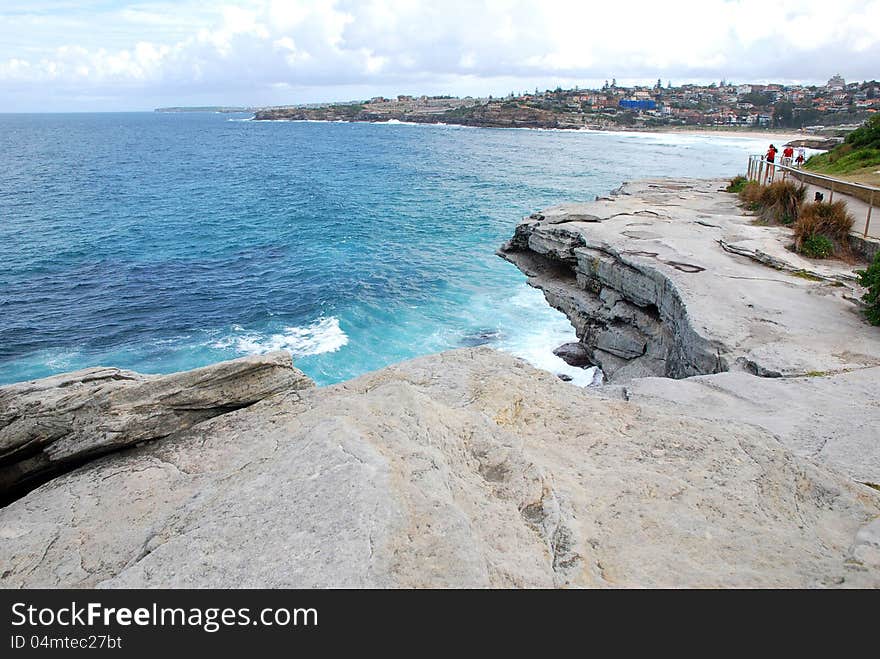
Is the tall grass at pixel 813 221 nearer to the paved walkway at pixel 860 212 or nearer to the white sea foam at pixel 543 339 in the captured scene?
the paved walkway at pixel 860 212

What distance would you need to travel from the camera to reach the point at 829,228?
16.9m

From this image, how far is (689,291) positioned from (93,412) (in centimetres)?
1216

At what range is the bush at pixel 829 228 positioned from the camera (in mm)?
16672

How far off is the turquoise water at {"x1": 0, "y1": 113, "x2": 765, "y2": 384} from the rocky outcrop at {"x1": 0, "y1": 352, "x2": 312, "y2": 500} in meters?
10.3

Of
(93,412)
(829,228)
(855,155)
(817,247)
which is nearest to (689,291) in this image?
(817,247)

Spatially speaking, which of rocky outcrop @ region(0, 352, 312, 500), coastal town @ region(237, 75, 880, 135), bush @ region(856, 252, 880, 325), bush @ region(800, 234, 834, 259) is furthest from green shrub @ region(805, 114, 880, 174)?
coastal town @ region(237, 75, 880, 135)

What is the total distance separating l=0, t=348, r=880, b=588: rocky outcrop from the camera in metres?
3.77

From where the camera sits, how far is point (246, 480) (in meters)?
4.56

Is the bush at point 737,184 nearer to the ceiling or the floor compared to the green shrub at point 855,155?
nearer to the floor

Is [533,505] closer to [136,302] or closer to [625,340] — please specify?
[625,340]

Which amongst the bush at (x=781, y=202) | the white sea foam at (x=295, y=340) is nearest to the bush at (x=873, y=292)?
the bush at (x=781, y=202)

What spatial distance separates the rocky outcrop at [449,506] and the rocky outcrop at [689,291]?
5.06 metres

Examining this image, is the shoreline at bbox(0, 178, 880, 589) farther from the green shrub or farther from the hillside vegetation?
the green shrub

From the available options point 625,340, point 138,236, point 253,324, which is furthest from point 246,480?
point 138,236
